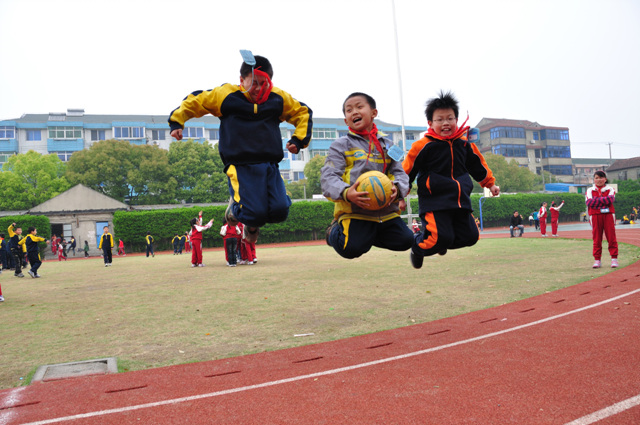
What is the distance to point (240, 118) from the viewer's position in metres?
5.28

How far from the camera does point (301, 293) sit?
1152cm

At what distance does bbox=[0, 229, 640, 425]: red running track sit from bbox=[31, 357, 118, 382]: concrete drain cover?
0.80ft

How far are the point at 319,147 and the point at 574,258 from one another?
6217cm

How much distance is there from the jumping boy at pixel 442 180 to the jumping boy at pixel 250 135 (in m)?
1.73

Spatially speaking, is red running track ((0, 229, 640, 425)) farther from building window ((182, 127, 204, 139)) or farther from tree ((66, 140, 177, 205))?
building window ((182, 127, 204, 139))

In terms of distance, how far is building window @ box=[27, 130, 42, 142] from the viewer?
6697cm

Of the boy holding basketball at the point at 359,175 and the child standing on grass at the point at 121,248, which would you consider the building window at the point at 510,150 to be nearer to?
the child standing on grass at the point at 121,248

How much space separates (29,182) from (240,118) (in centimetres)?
5622

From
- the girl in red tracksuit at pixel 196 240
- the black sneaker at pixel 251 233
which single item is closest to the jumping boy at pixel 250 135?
the black sneaker at pixel 251 233

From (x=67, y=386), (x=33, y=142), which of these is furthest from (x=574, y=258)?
(x=33, y=142)

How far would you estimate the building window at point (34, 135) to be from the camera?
67.0 m

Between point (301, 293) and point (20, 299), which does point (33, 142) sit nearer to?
point (20, 299)

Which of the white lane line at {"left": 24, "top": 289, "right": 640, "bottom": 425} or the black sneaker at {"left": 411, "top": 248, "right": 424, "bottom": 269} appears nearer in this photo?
the white lane line at {"left": 24, "top": 289, "right": 640, "bottom": 425}

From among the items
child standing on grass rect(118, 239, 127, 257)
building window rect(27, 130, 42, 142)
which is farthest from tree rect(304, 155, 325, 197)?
building window rect(27, 130, 42, 142)
